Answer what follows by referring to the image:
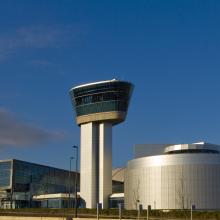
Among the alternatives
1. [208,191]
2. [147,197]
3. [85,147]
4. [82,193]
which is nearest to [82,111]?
[85,147]

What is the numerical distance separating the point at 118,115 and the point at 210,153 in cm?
3469

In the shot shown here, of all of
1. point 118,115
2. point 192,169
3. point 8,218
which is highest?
point 118,115

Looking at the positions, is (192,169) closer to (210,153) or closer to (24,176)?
(210,153)

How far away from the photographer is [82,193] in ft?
592

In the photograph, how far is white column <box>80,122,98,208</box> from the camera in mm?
177625

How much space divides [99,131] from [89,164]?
38.5 feet

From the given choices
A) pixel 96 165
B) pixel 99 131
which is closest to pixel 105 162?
pixel 96 165

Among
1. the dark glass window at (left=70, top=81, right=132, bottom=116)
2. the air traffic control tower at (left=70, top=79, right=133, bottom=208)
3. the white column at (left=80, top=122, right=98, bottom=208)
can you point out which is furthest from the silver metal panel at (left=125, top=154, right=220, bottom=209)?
the dark glass window at (left=70, top=81, right=132, bottom=116)

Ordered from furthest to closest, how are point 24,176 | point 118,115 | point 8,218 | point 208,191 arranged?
point 24,176 → point 118,115 → point 208,191 → point 8,218

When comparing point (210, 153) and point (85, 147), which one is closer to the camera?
point (210, 153)

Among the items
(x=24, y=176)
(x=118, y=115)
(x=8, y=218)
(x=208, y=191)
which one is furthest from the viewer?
(x=24, y=176)

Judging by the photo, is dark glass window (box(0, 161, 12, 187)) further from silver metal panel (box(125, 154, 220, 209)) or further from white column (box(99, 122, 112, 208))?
silver metal panel (box(125, 154, 220, 209))

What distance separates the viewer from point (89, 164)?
179 m

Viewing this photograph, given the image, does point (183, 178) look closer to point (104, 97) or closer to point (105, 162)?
point (105, 162)
